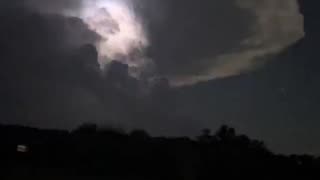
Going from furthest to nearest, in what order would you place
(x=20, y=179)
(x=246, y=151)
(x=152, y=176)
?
(x=246, y=151), (x=152, y=176), (x=20, y=179)

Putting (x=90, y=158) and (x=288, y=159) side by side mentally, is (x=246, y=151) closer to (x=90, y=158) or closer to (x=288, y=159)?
(x=288, y=159)

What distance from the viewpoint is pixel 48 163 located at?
3656 cm

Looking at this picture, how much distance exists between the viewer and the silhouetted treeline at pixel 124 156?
36406 mm

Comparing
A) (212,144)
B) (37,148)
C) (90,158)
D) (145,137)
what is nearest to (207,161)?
(212,144)

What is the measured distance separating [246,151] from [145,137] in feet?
19.5

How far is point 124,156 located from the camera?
125 ft

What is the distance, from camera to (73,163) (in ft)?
121

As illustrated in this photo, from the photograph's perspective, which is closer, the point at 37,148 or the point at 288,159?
the point at 37,148

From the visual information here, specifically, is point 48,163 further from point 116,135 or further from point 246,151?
point 246,151

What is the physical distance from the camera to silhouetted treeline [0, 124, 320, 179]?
36.4 metres

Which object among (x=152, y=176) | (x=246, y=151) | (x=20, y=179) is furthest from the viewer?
(x=246, y=151)

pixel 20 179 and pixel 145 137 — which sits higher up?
pixel 145 137

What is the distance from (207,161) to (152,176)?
3279mm

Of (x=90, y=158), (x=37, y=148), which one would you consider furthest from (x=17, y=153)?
(x=90, y=158)
